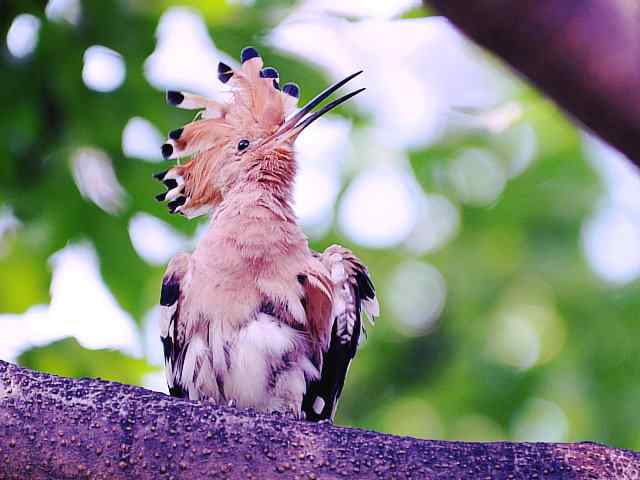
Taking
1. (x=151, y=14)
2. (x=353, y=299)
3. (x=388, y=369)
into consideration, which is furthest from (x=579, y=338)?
(x=151, y=14)

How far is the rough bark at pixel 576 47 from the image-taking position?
3.24 feet

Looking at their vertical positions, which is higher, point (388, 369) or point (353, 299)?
point (388, 369)

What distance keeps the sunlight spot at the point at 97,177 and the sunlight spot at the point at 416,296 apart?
3013 millimetres

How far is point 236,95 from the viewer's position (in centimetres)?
460

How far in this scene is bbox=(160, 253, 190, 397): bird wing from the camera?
393 centimetres

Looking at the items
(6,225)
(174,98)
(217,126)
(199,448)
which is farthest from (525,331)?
(199,448)

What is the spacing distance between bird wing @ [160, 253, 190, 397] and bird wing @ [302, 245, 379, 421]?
0.56 meters

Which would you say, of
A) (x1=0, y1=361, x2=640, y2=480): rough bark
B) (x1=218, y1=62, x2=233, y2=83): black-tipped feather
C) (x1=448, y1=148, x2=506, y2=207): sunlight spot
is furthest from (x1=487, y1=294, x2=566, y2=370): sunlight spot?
(x1=0, y1=361, x2=640, y2=480): rough bark

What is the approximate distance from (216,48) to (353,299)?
127 cm

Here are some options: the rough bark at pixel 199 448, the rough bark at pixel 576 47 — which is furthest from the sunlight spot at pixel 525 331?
the rough bark at pixel 576 47

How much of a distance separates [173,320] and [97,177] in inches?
30.3

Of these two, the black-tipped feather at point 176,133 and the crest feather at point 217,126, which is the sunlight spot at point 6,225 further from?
the black-tipped feather at point 176,133

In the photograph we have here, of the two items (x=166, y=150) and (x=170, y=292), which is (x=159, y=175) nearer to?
(x=166, y=150)

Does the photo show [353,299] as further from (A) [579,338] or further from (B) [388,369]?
(B) [388,369]
